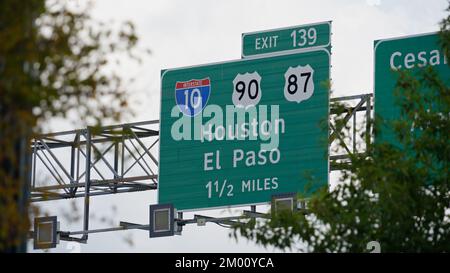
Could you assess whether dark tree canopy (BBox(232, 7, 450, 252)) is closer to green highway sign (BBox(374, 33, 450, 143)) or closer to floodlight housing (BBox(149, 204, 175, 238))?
green highway sign (BBox(374, 33, 450, 143))

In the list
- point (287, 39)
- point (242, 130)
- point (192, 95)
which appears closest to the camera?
point (287, 39)

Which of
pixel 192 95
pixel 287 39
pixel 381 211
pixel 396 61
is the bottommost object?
pixel 381 211

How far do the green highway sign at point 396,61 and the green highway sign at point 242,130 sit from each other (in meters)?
1.09

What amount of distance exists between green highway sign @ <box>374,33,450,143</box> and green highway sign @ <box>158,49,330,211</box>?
1086 millimetres

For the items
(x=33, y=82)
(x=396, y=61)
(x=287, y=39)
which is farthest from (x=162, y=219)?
(x=33, y=82)

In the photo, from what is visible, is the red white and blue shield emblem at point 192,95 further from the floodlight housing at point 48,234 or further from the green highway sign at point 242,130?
the floodlight housing at point 48,234

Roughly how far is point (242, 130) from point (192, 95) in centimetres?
151

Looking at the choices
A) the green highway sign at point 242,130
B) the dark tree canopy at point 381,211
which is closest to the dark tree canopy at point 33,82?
the dark tree canopy at point 381,211

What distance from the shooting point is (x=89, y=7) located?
461 inches

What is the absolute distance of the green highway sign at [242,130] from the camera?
29.4m

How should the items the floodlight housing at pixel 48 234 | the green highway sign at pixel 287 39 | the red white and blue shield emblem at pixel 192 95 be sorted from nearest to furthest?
the green highway sign at pixel 287 39
the red white and blue shield emblem at pixel 192 95
the floodlight housing at pixel 48 234

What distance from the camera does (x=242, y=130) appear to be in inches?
1186

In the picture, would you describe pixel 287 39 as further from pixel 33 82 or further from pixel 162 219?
pixel 33 82
